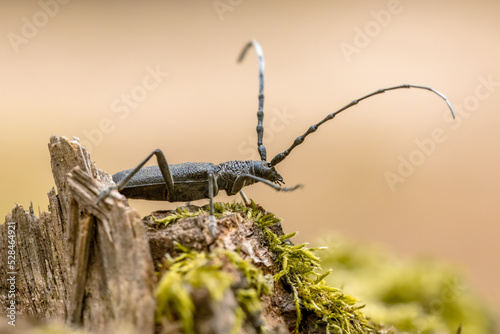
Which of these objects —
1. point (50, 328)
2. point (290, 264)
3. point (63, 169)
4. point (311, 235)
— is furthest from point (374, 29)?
point (50, 328)

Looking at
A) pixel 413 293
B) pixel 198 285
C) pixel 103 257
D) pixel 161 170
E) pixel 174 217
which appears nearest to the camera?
pixel 198 285

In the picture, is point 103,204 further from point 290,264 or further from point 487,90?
point 487,90

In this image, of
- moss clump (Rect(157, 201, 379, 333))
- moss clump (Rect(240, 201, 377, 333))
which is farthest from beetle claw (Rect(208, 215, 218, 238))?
moss clump (Rect(240, 201, 377, 333))

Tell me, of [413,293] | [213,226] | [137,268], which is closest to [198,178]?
[213,226]

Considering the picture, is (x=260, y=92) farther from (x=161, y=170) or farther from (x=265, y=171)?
(x=161, y=170)

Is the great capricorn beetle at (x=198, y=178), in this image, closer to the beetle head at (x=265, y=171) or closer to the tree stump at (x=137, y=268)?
the beetle head at (x=265, y=171)

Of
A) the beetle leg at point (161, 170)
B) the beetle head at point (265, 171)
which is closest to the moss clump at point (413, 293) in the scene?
the beetle head at point (265, 171)

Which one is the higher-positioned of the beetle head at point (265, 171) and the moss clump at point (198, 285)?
the beetle head at point (265, 171)

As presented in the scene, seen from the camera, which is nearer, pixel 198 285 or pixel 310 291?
pixel 198 285
